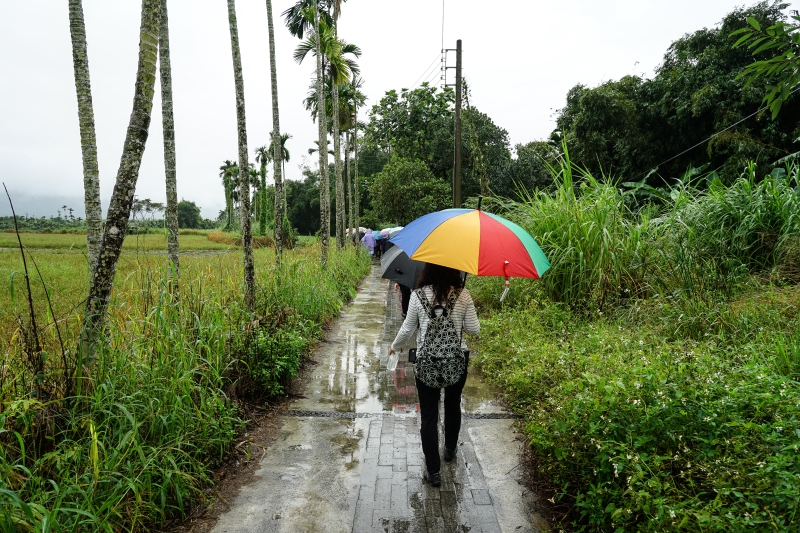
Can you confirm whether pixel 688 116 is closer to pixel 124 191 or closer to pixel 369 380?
pixel 369 380

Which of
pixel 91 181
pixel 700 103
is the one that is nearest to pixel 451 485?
pixel 91 181

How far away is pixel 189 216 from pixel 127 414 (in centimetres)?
7450

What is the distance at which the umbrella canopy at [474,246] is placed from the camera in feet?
10.8

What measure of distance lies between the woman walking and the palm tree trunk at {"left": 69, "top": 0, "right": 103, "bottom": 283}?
3.33 meters

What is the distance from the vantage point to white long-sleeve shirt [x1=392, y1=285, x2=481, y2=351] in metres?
3.53

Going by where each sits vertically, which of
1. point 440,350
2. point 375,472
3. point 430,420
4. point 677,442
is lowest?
point 375,472

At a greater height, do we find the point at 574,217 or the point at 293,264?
the point at 574,217

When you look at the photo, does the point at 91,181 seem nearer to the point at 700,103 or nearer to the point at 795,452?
the point at 795,452

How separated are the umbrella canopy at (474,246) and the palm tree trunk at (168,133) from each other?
13.0 feet

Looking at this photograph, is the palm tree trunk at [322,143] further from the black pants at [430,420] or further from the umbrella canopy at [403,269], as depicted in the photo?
the black pants at [430,420]

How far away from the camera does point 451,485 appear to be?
Result: 3596 millimetres

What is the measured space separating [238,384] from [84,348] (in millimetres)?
1763

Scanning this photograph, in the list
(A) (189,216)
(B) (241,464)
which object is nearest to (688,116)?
(B) (241,464)

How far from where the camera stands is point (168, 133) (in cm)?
659
